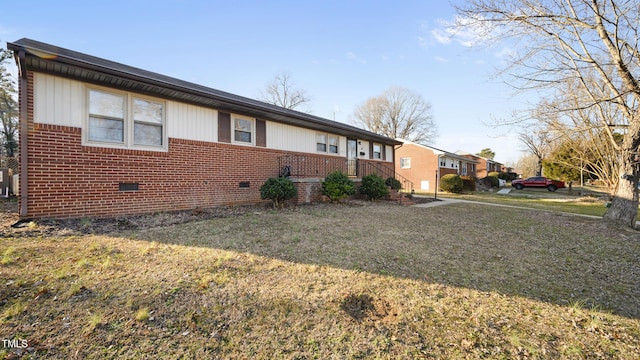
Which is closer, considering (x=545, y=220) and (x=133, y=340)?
(x=133, y=340)

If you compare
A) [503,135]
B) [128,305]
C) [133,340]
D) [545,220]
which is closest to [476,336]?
[133,340]

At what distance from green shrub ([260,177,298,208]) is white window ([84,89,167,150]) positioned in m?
3.12

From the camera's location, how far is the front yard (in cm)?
225

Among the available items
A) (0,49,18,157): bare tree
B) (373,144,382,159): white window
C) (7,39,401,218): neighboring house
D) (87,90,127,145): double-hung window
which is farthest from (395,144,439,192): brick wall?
(0,49,18,157): bare tree

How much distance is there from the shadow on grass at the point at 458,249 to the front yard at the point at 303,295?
37 millimetres

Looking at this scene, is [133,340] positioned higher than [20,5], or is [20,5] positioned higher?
[20,5]

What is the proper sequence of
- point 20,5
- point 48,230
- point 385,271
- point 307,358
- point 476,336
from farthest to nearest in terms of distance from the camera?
point 20,5
point 48,230
point 385,271
point 476,336
point 307,358

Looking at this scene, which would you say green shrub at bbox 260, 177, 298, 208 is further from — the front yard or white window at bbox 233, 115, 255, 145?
the front yard

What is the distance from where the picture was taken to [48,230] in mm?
5039

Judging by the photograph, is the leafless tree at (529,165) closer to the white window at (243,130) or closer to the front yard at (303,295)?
the front yard at (303,295)

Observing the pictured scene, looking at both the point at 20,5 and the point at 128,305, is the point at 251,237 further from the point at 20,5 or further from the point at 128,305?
the point at 20,5

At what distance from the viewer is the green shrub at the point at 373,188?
11.6 metres

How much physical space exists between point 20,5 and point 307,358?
33.2 ft

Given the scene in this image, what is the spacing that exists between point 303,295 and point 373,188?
897 cm
